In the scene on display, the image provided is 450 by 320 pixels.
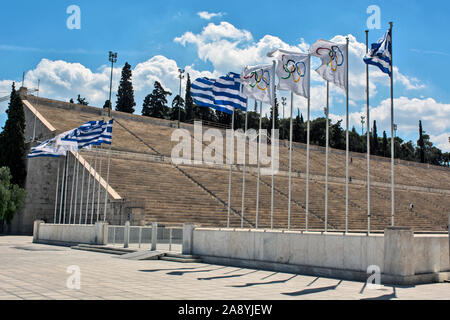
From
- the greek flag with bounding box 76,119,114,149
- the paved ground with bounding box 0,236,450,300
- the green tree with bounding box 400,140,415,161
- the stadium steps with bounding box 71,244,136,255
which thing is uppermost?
the green tree with bounding box 400,140,415,161

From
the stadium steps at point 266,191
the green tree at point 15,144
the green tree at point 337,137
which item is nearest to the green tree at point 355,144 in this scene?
the green tree at point 337,137

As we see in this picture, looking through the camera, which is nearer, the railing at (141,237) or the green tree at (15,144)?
the railing at (141,237)

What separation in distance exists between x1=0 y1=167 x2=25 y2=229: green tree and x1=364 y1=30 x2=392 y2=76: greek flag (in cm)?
2976

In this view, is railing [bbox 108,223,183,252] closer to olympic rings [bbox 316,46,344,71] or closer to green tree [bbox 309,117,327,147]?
olympic rings [bbox 316,46,344,71]

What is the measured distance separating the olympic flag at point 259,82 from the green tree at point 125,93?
201 feet

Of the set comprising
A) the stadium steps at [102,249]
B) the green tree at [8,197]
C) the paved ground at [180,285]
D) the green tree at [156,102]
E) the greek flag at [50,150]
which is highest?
the green tree at [156,102]

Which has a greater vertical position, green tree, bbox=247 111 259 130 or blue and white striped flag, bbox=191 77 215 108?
green tree, bbox=247 111 259 130

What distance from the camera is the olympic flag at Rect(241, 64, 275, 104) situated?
18828 millimetres

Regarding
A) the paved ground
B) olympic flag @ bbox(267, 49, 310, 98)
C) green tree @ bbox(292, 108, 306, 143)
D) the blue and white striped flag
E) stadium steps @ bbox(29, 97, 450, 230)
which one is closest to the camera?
the paved ground

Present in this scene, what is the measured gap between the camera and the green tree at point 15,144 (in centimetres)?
4047

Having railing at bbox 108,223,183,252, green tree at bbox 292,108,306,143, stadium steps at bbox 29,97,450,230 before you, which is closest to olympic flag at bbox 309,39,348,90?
railing at bbox 108,223,183,252

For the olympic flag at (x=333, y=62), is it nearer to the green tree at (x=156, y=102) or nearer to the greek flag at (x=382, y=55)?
the greek flag at (x=382, y=55)

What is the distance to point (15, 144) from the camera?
134 feet
